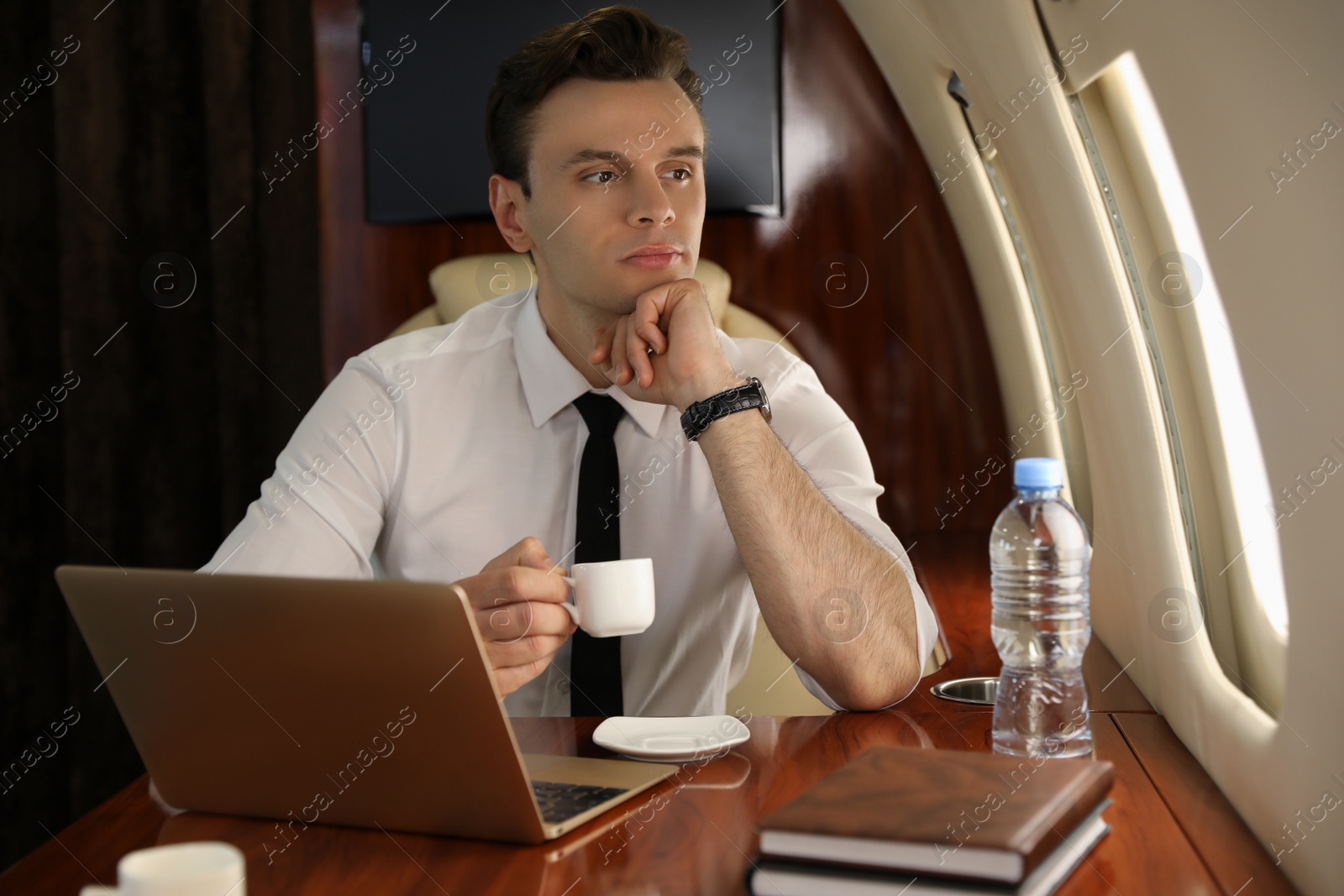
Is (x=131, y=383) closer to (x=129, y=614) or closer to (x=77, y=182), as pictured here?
(x=77, y=182)

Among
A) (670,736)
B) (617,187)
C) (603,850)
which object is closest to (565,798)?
(603,850)

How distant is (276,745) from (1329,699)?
875 mm

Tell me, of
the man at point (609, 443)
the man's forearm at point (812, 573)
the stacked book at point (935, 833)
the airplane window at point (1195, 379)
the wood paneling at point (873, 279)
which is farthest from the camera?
the wood paneling at point (873, 279)

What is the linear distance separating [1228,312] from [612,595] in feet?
2.25

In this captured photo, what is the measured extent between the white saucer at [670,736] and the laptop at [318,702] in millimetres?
114

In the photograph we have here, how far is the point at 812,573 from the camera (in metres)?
1.48

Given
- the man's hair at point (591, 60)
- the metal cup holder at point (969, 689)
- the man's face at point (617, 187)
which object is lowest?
the metal cup holder at point (969, 689)

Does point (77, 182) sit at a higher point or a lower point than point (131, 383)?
higher

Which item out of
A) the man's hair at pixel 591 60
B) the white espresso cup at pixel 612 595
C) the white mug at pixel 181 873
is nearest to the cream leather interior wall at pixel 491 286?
the man's hair at pixel 591 60

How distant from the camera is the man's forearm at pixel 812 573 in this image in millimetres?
1403

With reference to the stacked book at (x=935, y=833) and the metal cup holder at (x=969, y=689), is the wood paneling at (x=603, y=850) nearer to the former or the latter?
the stacked book at (x=935, y=833)

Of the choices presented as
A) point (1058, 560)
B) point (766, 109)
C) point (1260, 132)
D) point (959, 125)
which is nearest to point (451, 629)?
point (1260, 132)

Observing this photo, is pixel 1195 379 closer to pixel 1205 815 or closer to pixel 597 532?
pixel 1205 815

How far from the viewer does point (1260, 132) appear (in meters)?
0.97
